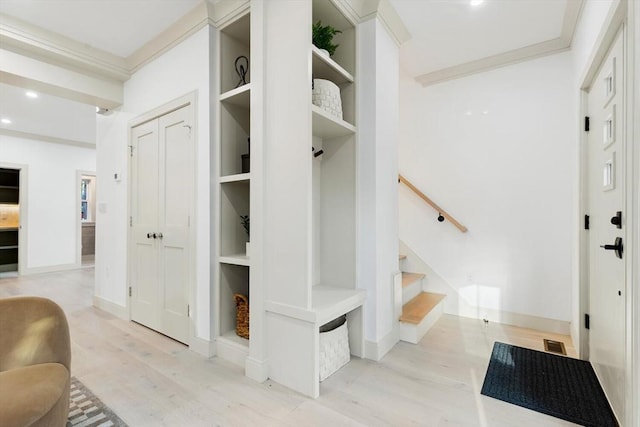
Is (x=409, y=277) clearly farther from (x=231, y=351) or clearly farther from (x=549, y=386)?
(x=231, y=351)

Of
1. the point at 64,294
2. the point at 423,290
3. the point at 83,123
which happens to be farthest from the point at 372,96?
the point at 83,123

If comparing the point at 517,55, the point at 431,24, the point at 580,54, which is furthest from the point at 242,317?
the point at 517,55

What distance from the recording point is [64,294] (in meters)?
4.16

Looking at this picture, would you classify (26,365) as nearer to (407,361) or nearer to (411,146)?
(407,361)

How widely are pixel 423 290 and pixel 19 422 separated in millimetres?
3265

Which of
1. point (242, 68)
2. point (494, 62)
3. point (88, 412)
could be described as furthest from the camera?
point (494, 62)

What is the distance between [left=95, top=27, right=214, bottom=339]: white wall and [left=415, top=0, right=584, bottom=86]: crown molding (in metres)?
2.41

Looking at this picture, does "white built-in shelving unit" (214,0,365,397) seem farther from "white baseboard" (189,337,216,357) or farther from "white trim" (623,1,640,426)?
"white trim" (623,1,640,426)

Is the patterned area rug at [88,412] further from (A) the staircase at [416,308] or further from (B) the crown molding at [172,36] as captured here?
(B) the crown molding at [172,36]

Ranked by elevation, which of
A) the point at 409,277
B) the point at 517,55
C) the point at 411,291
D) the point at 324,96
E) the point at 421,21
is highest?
the point at 421,21

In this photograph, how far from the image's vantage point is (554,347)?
2.39 meters

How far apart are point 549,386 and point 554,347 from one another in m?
0.72

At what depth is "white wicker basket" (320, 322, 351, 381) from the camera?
76.7 inches

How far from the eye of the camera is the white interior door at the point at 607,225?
1.49 metres
